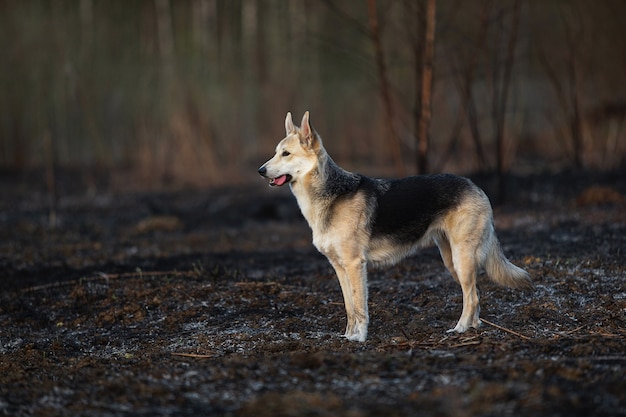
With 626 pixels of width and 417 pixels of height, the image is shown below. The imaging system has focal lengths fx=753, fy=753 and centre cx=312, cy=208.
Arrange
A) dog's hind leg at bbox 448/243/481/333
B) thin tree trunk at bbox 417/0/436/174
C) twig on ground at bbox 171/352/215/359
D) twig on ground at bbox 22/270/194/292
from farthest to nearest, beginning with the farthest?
thin tree trunk at bbox 417/0/436/174 → twig on ground at bbox 22/270/194/292 → dog's hind leg at bbox 448/243/481/333 → twig on ground at bbox 171/352/215/359

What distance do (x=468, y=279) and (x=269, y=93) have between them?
16.4 m

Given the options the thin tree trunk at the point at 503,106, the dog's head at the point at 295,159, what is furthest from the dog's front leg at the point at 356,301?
the thin tree trunk at the point at 503,106

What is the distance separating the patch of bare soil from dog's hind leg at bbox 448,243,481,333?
164 millimetres

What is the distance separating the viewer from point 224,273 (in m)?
8.53

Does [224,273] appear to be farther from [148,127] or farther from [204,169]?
[148,127]

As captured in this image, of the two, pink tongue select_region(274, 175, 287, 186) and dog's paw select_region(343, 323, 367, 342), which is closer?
dog's paw select_region(343, 323, 367, 342)

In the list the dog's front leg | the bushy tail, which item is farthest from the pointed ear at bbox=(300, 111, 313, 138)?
the bushy tail

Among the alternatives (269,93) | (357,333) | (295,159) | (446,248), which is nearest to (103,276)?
(295,159)

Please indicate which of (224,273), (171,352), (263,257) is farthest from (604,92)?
(171,352)

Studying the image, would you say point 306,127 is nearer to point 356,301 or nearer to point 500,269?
point 356,301

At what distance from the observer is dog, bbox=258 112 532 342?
619 cm

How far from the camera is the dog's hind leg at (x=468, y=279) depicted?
6125 millimetres

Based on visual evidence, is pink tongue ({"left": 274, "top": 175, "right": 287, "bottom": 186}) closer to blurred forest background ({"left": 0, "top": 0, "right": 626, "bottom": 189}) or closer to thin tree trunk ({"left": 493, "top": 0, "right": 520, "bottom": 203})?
blurred forest background ({"left": 0, "top": 0, "right": 626, "bottom": 189})

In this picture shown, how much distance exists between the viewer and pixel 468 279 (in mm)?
6188
